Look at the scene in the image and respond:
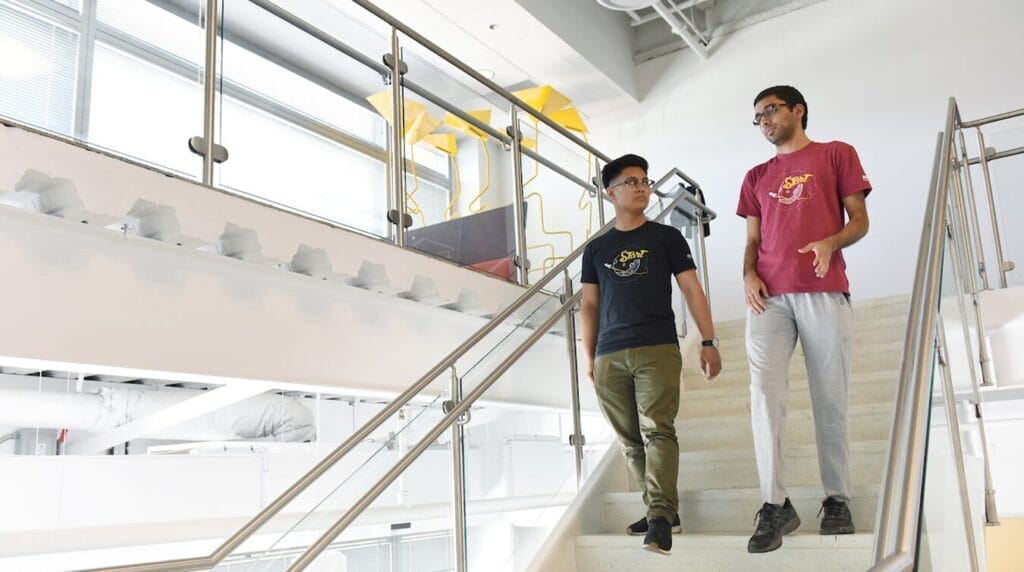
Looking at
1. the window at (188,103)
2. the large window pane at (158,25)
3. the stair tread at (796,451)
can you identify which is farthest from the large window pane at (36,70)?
the stair tread at (796,451)

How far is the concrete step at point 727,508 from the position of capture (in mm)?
2789

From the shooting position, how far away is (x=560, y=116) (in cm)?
757

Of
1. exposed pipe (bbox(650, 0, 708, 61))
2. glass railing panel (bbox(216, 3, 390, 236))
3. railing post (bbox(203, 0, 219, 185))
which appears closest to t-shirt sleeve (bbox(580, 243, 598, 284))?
glass railing panel (bbox(216, 3, 390, 236))

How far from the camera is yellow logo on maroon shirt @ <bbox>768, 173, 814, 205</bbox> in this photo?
278 cm

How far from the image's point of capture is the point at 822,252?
261 centimetres

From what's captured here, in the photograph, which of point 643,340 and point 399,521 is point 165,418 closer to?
point 399,521

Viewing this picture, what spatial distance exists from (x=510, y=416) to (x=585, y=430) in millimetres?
569

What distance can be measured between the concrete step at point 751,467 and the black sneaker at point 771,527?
0.46m

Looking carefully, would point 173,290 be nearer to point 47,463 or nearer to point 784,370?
point 784,370

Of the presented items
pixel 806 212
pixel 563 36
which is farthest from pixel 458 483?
pixel 563 36

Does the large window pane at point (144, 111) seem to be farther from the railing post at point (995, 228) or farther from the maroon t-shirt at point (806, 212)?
the railing post at point (995, 228)

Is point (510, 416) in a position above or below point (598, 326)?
below

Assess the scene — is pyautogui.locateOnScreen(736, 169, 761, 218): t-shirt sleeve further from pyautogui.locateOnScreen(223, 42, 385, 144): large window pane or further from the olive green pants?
pyautogui.locateOnScreen(223, 42, 385, 144): large window pane

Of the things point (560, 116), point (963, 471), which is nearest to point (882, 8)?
point (560, 116)
